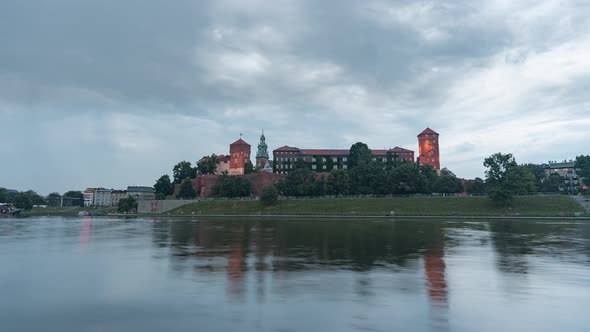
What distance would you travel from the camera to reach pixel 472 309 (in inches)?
382

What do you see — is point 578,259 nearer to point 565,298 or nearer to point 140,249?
point 565,298

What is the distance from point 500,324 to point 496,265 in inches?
351

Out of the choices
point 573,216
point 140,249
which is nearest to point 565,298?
point 140,249

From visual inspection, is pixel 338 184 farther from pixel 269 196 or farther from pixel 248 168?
pixel 248 168

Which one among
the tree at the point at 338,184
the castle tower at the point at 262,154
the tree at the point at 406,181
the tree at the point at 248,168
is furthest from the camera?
the castle tower at the point at 262,154

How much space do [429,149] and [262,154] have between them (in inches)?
2640

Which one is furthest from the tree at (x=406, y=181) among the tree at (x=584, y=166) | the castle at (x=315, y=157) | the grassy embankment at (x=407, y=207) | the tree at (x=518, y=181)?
the tree at (x=584, y=166)

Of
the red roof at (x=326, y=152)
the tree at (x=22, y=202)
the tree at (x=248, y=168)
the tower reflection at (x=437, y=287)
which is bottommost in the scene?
the tower reflection at (x=437, y=287)

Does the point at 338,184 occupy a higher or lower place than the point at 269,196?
higher

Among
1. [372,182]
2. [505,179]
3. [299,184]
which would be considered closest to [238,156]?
[299,184]

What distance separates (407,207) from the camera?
75.9 m

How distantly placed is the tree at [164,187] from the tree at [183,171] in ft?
17.1

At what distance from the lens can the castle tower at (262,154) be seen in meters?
148

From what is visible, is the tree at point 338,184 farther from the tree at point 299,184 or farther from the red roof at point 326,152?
the red roof at point 326,152
